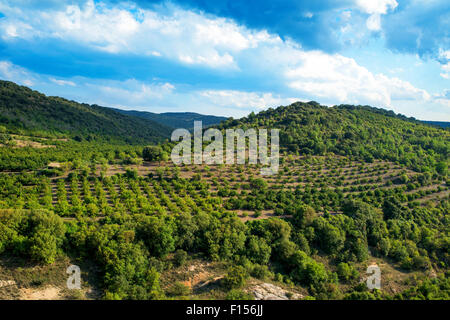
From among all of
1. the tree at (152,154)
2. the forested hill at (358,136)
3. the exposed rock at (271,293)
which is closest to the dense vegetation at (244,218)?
the tree at (152,154)

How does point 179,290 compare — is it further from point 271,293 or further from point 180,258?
point 271,293

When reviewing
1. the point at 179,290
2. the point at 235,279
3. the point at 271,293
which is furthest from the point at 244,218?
the point at 179,290

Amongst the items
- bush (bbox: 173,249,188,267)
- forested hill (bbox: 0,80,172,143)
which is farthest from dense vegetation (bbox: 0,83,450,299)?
forested hill (bbox: 0,80,172,143)

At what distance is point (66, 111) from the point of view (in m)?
120

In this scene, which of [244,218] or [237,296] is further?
[244,218]

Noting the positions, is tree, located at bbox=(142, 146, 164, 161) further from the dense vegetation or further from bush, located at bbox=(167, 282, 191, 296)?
bush, located at bbox=(167, 282, 191, 296)

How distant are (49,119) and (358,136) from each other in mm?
124504

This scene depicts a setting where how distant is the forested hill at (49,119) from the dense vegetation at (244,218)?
18367 mm

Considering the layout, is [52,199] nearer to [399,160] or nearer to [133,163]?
[133,163]

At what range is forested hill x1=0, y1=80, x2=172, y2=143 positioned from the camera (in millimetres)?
91306

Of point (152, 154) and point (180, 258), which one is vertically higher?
point (152, 154)

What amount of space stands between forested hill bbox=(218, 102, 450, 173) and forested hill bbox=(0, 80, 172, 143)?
66.5 metres

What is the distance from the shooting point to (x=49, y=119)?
105438 mm

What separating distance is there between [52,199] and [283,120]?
78.5m
